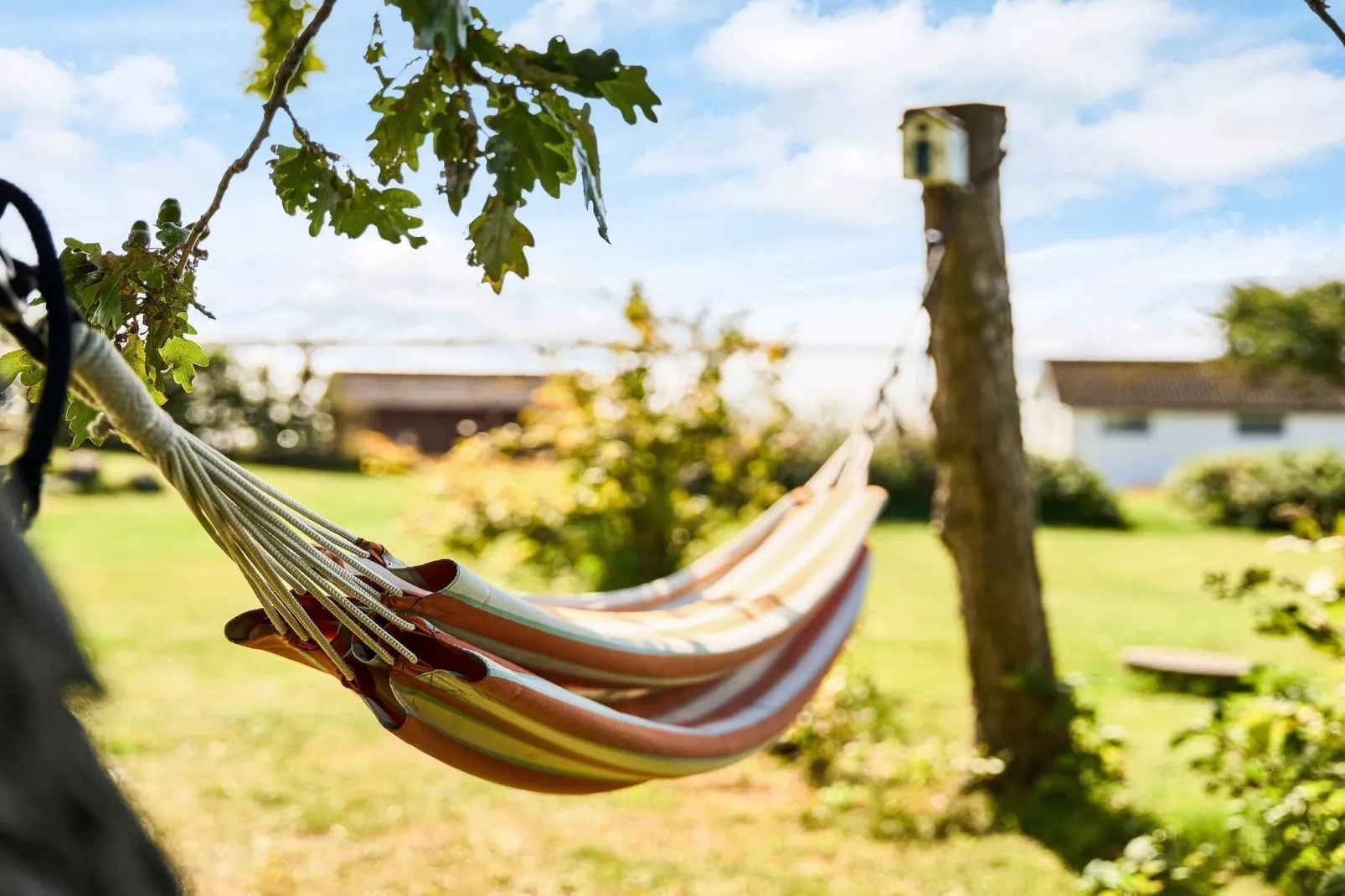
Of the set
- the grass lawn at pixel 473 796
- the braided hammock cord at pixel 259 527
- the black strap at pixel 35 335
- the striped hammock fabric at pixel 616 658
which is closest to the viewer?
the black strap at pixel 35 335

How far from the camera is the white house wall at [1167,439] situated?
58.1 ft

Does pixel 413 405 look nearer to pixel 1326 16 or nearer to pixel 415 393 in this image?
pixel 415 393

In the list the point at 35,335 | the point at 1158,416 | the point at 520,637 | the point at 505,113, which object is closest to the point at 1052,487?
the point at 1158,416

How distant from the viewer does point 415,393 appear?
42.2 feet

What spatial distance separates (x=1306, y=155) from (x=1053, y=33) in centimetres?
116

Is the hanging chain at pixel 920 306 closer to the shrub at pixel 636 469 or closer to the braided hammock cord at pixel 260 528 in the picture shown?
the shrub at pixel 636 469

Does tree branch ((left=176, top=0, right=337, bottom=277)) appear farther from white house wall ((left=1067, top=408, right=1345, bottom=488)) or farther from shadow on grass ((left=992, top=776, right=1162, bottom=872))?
white house wall ((left=1067, top=408, right=1345, bottom=488))

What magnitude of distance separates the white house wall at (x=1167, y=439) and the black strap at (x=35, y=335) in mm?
18038

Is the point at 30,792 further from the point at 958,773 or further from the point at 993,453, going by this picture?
the point at 958,773

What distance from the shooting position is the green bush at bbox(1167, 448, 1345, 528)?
10.7m

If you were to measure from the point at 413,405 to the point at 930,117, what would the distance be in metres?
10.7

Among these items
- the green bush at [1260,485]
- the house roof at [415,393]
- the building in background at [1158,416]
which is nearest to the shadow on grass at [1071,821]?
the house roof at [415,393]

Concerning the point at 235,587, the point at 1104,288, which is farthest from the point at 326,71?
the point at 1104,288

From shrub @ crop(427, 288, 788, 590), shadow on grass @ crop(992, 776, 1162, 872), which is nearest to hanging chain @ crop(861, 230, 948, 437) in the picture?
shadow on grass @ crop(992, 776, 1162, 872)
